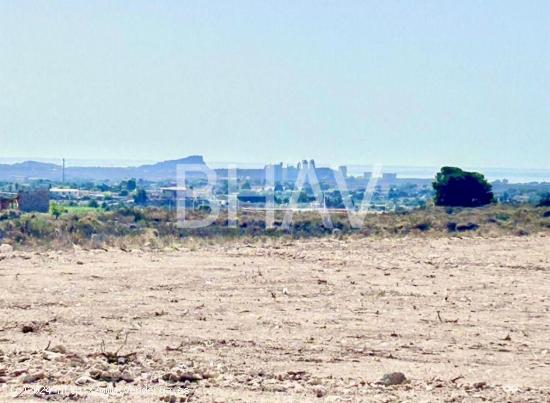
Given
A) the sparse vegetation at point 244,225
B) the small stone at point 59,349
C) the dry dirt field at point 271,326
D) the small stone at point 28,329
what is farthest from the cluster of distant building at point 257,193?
the small stone at point 59,349

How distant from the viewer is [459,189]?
3222 centimetres

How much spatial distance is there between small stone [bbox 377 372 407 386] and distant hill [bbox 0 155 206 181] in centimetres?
4481

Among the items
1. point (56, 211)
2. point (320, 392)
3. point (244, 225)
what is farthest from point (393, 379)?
point (56, 211)

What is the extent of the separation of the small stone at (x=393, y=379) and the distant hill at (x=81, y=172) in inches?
1764

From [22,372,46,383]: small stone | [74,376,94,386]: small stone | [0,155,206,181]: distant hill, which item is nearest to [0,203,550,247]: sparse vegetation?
[22,372,46,383]: small stone

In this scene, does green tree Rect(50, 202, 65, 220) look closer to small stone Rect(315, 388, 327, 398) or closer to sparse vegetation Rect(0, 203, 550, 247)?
sparse vegetation Rect(0, 203, 550, 247)

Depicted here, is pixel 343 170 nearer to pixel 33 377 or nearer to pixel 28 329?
pixel 28 329

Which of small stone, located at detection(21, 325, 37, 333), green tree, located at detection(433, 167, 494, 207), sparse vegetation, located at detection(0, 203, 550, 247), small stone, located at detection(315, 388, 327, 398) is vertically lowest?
small stone, located at detection(315, 388, 327, 398)

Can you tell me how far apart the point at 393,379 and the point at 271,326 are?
8.52ft

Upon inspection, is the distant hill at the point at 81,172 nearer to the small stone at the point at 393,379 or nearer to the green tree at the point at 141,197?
the green tree at the point at 141,197

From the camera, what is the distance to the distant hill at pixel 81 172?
55.3 meters

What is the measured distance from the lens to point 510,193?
4359cm

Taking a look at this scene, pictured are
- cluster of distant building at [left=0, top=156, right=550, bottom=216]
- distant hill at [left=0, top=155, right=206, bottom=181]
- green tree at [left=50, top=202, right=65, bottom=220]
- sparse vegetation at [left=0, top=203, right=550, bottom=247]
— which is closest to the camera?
sparse vegetation at [left=0, top=203, right=550, bottom=247]

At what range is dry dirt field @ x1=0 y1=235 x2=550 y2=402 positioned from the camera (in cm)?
669
